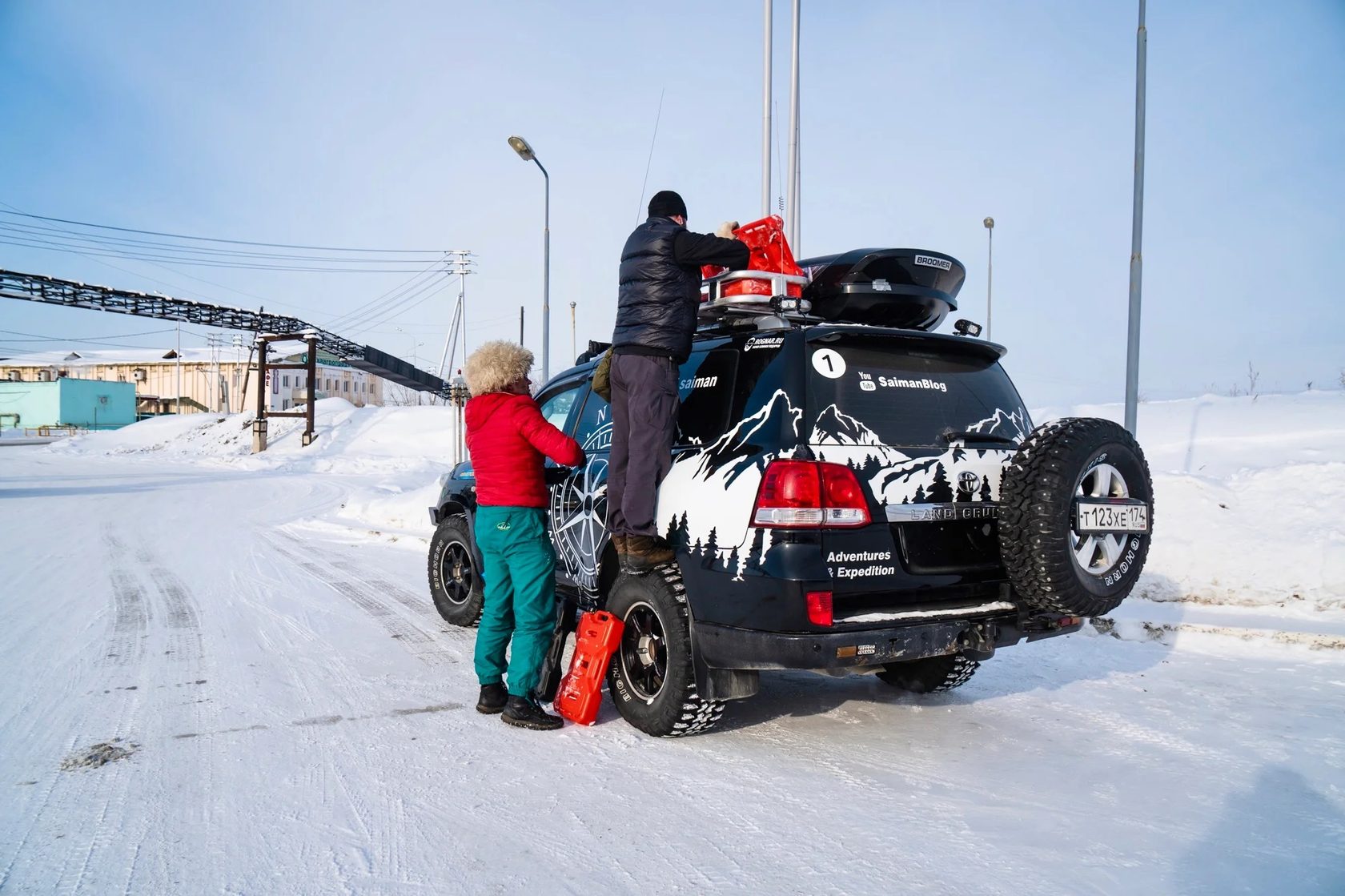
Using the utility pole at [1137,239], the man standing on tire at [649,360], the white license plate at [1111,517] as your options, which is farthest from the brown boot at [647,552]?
the utility pole at [1137,239]

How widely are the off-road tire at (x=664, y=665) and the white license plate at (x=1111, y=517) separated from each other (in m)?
1.77

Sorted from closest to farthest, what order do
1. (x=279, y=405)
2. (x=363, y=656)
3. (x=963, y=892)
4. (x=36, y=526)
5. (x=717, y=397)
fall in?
(x=963, y=892)
(x=717, y=397)
(x=363, y=656)
(x=36, y=526)
(x=279, y=405)

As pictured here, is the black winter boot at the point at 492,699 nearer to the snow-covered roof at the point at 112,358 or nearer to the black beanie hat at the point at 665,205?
the black beanie hat at the point at 665,205

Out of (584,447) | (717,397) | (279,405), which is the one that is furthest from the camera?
(279,405)

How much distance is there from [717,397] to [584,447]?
127 cm

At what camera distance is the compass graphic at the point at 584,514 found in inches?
177

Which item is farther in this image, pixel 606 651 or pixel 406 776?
pixel 606 651

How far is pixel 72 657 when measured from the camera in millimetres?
5199

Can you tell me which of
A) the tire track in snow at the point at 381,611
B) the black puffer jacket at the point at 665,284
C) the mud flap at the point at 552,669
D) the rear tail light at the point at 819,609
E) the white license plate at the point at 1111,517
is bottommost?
the tire track in snow at the point at 381,611

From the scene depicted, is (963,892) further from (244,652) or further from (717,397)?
(244,652)

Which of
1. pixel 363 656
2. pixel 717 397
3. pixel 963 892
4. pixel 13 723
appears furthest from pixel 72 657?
pixel 963 892

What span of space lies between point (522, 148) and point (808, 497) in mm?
15047

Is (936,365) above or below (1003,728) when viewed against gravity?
above

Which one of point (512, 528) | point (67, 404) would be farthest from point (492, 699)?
point (67, 404)
